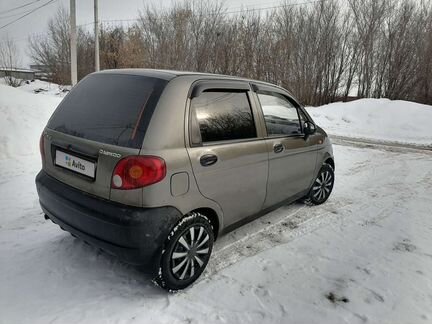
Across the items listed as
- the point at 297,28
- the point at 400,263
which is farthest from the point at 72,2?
the point at 400,263

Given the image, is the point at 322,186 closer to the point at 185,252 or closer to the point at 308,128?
the point at 308,128

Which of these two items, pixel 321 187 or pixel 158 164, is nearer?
pixel 158 164

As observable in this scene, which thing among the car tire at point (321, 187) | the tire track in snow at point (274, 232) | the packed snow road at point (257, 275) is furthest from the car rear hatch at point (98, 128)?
the car tire at point (321, 187)

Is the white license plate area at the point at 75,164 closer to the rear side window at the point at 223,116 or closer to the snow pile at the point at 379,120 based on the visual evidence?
the rear side window at the point at 223,116

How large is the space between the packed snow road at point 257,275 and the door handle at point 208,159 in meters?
1.02

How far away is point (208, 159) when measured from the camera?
8.97 ft

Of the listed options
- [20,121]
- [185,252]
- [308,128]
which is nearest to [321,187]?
[308,128]

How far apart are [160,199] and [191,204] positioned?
0.31 m

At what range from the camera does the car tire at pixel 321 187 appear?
4.66 m

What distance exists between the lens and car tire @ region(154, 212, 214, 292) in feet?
8.44

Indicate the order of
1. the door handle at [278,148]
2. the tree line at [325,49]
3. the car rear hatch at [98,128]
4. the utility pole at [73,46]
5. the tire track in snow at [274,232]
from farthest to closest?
the tree line at [325,49] < the utility pole at [73,46] < the door handle at [278,148] < the tire track in snow at [274,232] < the car rear hatch at [98,128]

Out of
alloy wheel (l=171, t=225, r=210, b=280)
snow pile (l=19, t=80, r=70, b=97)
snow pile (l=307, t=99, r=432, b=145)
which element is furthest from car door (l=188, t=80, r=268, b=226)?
snow pile (l=19, t=80, r=70, b=97)

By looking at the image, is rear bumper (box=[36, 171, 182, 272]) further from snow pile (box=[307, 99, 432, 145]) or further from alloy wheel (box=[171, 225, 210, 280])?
snow pile (box=[307, 99, 432, 145])

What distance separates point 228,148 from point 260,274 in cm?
117
